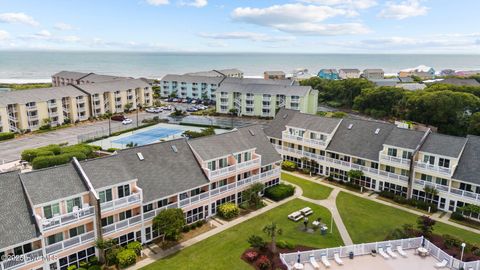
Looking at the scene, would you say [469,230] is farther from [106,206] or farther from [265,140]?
[106,206]

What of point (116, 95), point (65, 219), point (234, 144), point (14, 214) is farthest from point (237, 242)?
point (116, 95)

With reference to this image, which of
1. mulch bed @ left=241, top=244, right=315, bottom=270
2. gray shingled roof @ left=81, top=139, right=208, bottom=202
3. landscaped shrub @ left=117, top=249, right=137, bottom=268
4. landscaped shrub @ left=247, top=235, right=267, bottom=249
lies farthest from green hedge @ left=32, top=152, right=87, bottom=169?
landscaped shrub @ left=247, top=235, right=267, bottom=249

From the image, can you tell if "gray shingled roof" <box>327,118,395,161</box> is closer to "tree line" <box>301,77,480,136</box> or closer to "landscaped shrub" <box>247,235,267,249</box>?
"landscaped shrub" <box>247,235,267,249</box>

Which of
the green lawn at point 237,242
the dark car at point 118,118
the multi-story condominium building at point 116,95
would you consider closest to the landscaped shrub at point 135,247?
the green lawn at point 237,242

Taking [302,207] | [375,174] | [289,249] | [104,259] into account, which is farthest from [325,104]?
[104,259]

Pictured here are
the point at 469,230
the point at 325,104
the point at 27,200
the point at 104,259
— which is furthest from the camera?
the point at 325,104
